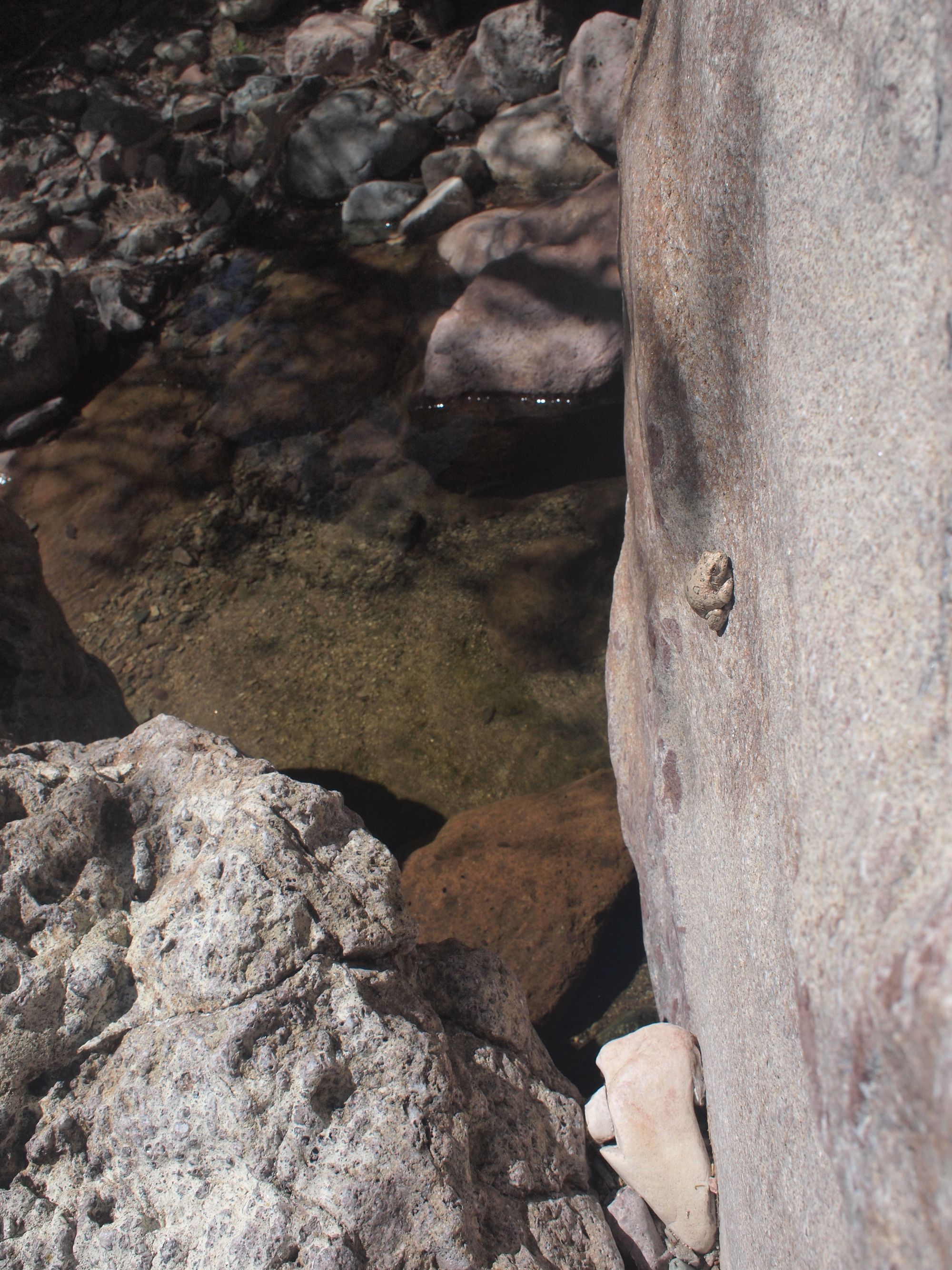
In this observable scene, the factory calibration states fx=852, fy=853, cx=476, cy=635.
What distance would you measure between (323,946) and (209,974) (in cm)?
16

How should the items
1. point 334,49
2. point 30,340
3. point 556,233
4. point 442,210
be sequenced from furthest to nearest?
point 334,49 → point 442,210 → point 30,340 → point 556,233

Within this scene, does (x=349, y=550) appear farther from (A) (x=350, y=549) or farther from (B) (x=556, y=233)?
(B) (x=556, y=233)

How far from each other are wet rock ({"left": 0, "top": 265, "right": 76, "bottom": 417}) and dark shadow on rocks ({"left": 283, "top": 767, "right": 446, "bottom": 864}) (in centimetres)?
289

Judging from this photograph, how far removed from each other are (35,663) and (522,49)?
503cm

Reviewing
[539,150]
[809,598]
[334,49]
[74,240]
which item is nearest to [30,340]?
[74,240]

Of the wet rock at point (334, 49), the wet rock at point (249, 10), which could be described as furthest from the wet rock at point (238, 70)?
the wet rock at point (249, 10)

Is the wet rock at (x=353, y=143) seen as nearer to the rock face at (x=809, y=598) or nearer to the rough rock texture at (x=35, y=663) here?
the rough rock texture at (x=35, y=663)

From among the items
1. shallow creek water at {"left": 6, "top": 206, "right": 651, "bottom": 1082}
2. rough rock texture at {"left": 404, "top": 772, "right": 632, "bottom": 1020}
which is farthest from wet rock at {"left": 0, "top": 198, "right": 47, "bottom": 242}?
rough rock texture at {"left": 404, "top": 772, "right": 632, "bottom": 1020}

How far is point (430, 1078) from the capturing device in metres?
1.20

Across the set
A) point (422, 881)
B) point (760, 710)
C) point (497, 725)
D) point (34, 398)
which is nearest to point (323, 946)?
point (760, 710)

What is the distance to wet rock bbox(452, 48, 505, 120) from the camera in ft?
18.4

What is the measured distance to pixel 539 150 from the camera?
5129 mm

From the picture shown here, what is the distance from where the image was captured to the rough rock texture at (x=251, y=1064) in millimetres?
1097

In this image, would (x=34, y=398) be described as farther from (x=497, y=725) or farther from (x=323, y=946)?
(x=323, y=946)
